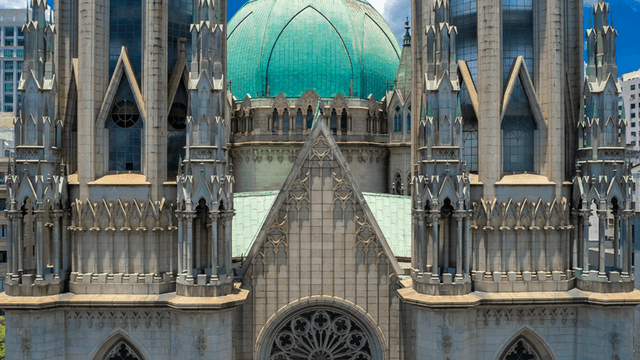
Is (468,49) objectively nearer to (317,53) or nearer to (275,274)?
(275,274)

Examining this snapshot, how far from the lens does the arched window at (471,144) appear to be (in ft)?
69.4

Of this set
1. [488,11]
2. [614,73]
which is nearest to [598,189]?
[614,73]

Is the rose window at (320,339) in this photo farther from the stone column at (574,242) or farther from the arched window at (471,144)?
the stone column at (574,242)

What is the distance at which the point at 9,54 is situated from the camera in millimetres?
107688

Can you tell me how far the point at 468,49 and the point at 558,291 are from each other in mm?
9244

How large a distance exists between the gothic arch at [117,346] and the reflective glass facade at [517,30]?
16.1 meters

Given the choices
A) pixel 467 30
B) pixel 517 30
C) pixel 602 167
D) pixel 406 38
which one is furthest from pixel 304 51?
pixel 602 167

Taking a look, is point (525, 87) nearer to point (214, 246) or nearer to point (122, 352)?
point (214, 246)

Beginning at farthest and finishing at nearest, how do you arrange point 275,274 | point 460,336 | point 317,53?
point 317,53 → point 275,274 → point 460,336

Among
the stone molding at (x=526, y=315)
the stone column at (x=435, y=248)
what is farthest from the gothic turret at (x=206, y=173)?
the stone molding at (x=526, y=315)

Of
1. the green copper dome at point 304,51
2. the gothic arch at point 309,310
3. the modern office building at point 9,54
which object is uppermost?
the modern office building at point 9,54

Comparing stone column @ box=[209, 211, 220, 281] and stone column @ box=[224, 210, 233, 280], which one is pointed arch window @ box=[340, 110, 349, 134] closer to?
stone column @ box=[224, 210, 233, 280]

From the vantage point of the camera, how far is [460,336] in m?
19.3

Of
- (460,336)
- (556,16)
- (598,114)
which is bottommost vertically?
(460,336)
